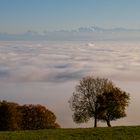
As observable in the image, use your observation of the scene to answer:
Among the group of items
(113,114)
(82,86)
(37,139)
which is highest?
(82,86)

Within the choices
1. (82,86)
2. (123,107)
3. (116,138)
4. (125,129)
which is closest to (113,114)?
(123,107)

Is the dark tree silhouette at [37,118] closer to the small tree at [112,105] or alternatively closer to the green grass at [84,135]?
the small tree at [112,105]

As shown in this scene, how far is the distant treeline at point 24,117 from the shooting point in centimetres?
10595

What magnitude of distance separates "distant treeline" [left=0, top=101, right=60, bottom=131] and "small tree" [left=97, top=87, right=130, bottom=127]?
20.8 metres

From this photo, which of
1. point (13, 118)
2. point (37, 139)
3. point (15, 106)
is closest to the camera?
point (37, 139)

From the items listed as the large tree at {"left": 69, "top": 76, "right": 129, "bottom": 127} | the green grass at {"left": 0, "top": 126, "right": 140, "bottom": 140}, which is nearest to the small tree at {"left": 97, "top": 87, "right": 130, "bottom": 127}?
the large tree at {"left": 69, "top": 76, "right": 129, "bottom": 127}

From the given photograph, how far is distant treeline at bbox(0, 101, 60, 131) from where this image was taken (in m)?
106

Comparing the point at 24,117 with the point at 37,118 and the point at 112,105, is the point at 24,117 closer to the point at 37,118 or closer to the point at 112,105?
the point at 37,118

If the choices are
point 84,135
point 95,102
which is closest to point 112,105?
point 95,102

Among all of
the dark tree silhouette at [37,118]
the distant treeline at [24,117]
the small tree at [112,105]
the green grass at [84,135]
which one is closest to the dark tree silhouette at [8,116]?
the distant treeline at [24,117]

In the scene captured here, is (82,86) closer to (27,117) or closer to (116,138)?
(27,117)

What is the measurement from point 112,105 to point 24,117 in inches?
1205

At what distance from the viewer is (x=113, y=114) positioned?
9469cm

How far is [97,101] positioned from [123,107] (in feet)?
18.0
